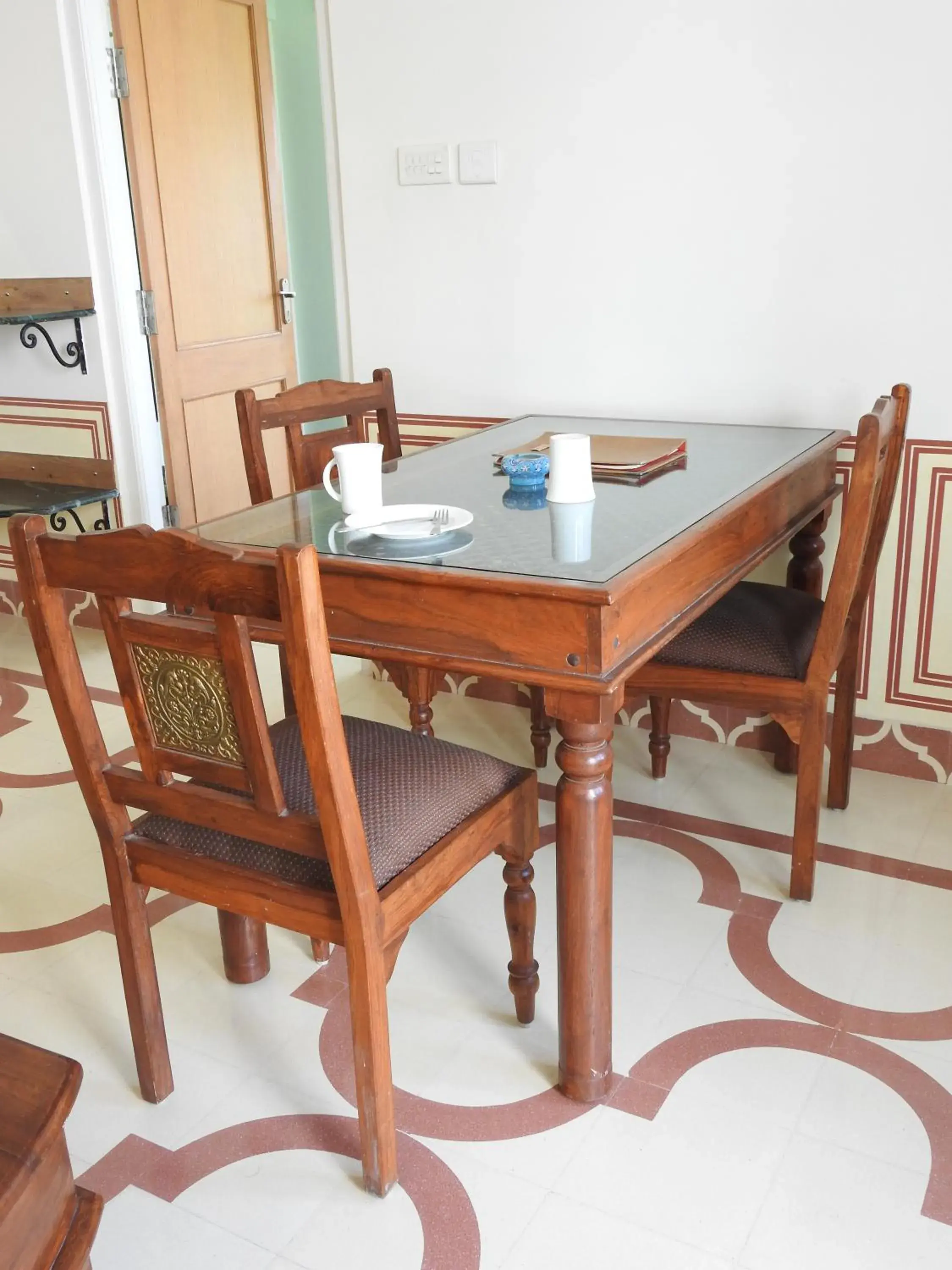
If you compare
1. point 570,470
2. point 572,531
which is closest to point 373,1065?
point 572,531

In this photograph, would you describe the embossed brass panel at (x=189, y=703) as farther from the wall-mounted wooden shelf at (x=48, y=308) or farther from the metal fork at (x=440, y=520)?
the wall-mounted wooden shelf at (x=48, y=308)

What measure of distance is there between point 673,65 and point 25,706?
7.27 ft

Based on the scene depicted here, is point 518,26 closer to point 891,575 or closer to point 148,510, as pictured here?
point 891,575

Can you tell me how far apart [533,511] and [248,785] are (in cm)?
65

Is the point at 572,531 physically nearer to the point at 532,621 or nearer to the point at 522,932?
the point at 532,621

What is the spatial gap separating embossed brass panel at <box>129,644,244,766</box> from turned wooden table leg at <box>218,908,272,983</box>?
0.57 metres

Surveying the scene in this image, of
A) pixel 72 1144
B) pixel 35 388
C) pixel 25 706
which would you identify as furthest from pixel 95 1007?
pixel 35 388

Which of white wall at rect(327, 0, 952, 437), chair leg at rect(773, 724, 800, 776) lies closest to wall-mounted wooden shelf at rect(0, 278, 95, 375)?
white wall at rect(327, 0, 952, 437)

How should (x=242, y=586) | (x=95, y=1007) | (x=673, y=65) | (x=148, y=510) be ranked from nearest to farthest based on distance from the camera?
(x=242, y=586), (x=95, y=1007), (x=673, y=65), (x=148, y=510)

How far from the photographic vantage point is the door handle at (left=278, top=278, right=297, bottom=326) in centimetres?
398

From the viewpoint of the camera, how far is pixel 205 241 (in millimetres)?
3641

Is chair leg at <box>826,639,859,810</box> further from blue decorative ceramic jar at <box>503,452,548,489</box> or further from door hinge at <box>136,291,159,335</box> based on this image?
door hinge at <box>136,291,159,335</box>

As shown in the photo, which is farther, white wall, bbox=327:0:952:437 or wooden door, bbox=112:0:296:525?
wooden door, bbox=112:0:296:525

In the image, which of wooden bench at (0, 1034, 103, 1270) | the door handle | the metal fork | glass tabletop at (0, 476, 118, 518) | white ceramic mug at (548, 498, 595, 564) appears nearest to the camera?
wooden bench at (0, 1034, 103, 1270)
